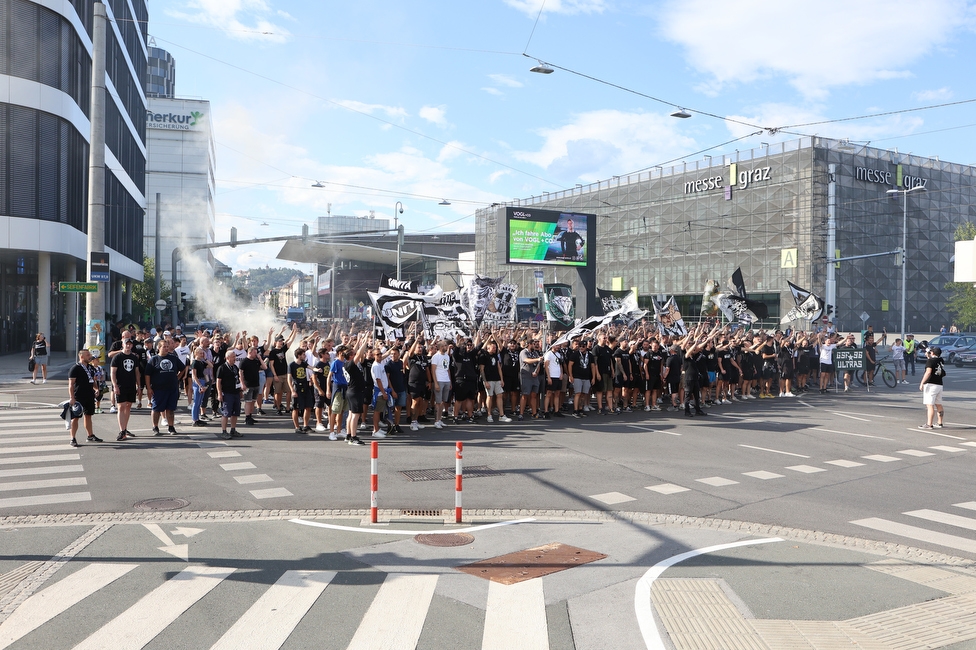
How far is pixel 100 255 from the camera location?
62.1ft

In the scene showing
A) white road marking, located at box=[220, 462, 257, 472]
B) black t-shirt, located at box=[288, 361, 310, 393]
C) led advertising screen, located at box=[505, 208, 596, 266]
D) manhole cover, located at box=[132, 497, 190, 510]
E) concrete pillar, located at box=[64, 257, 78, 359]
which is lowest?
manhole cover, located at box=[132, 497, 190, 510]

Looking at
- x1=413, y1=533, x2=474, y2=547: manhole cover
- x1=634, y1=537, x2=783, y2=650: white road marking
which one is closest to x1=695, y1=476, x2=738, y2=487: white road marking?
x1=634, y1=537, x2=783, y2=650: white road marking

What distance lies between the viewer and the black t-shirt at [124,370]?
1329 cm

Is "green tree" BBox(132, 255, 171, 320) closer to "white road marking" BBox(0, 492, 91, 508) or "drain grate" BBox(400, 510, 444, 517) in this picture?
"white road marking" BBox(0, 492, 91, 508)

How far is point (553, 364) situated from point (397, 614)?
11589mm

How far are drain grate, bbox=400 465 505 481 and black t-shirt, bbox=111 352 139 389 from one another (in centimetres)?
576

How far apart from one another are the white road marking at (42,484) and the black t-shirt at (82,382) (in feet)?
8.51

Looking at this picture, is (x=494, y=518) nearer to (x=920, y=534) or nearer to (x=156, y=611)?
(x=156, y=611)

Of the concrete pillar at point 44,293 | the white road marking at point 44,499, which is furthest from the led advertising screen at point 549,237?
the white road marking at point 44,499

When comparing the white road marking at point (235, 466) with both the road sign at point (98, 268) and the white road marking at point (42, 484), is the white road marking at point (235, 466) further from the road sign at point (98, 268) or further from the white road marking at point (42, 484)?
the road sign at point (98, 268)

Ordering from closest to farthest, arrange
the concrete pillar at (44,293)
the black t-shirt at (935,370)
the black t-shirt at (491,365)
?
the black t-shirt at (935,370), the black t-shirt at (491,365), the concrete pillar at (44,293)

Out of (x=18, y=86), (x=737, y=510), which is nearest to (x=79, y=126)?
(x=18, y=86)

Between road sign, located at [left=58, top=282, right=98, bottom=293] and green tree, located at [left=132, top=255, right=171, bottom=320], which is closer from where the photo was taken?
road sign, located at [left=58, top=282, right=98, bottom=293]

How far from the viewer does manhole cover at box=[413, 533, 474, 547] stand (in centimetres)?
754
